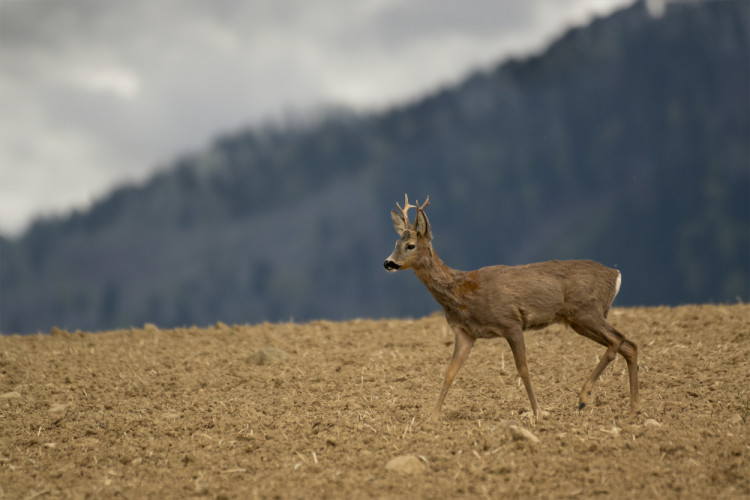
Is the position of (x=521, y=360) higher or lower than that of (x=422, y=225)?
lower

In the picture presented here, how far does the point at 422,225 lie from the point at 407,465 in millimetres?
2554

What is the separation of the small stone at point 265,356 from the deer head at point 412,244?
11.4 feet

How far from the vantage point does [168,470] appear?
6.79 meters

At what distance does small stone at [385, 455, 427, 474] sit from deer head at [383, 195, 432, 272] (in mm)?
2029

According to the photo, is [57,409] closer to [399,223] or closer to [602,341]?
[399,223]

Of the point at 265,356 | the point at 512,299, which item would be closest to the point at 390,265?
the point at 512,299

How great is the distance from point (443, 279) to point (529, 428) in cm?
173

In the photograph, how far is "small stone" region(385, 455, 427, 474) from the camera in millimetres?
6145

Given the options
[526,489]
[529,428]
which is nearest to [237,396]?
[529,428]

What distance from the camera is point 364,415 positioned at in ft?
25.6

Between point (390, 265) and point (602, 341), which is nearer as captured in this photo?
point (390, 265)

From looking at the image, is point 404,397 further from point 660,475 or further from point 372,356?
point 660,475

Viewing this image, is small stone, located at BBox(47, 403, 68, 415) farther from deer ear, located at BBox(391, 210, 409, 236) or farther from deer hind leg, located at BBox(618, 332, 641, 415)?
deer hind leg, located at BBox(618, 332, 641, 415)

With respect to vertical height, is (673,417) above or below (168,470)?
below
